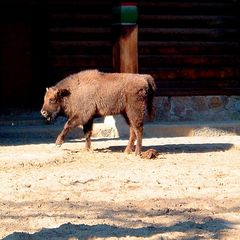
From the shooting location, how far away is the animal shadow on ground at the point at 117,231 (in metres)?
5.37

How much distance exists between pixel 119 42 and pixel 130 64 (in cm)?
43

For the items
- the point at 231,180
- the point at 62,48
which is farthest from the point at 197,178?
the point at 62,48

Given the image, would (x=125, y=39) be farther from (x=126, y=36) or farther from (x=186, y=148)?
(x=186, y=148)

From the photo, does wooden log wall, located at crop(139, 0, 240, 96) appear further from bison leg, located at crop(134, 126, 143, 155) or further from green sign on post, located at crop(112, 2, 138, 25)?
bison leg, located at crop(134, 126, 143, 155)

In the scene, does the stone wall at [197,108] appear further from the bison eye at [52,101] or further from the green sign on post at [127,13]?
the bison eye at [52,101]

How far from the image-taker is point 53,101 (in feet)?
34.6

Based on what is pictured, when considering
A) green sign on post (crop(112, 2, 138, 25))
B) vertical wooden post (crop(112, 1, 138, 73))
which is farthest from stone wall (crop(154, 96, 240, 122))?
green sign on post (crop(112, 2, 138, 25))

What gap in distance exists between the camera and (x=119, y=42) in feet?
40.9

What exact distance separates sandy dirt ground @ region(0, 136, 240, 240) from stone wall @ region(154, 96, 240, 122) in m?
2.46

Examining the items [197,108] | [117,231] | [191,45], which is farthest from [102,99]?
[117,231]

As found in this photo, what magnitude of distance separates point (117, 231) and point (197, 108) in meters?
8.66

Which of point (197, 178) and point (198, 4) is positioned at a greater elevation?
point (198, 4)

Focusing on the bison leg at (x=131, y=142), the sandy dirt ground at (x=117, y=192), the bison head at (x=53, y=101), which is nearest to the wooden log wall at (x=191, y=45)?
the sandy dirt ground at (x=117, y=192)

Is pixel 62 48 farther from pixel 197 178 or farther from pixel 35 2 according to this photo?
pixel 197 178
